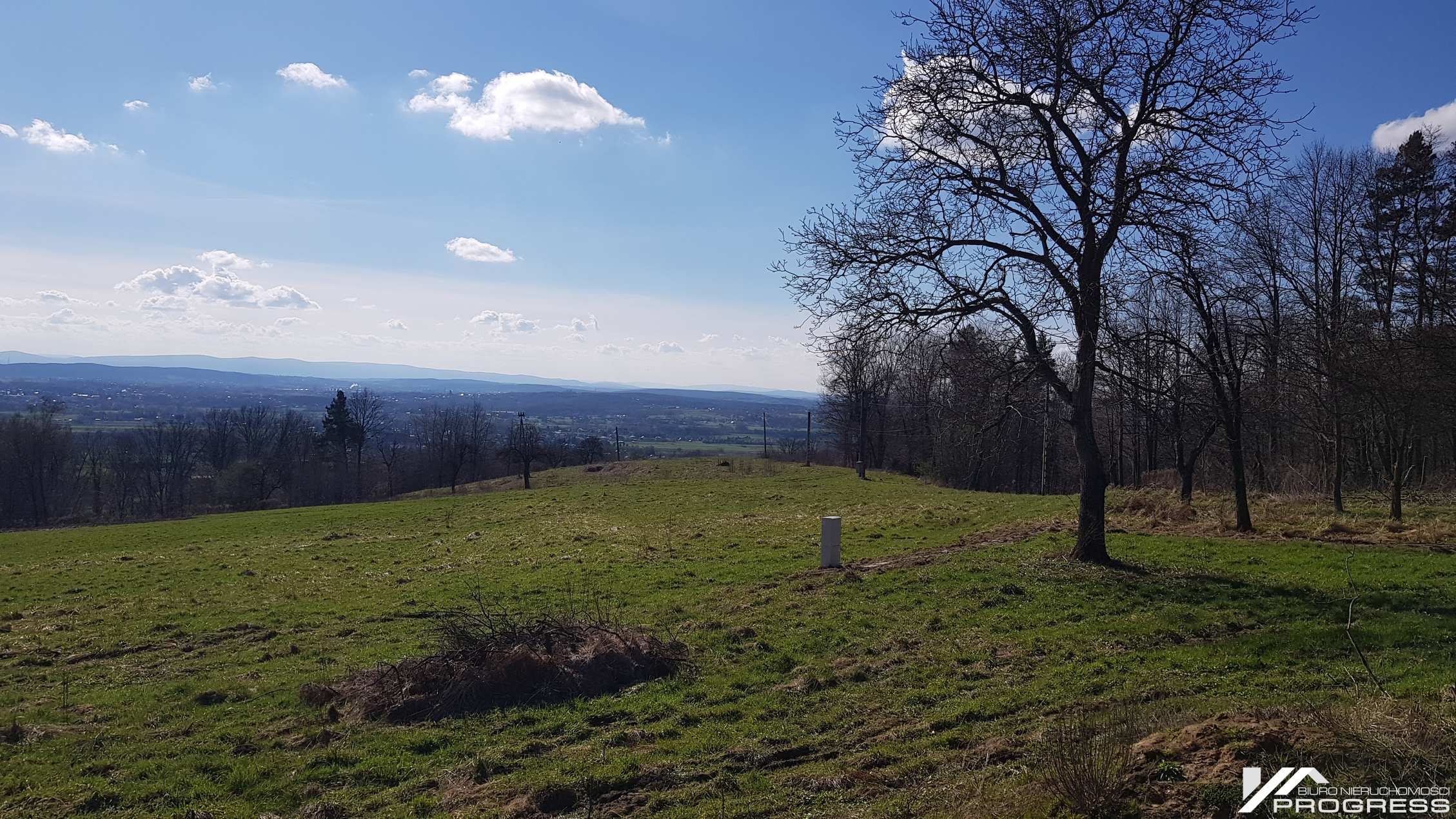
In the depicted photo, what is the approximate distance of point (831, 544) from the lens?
53.2 feet

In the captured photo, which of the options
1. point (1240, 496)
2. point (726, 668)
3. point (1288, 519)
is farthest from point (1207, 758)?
point (1288, 519)

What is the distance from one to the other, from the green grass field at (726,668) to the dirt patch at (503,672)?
402 millimetres

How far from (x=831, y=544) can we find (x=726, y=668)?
674cm

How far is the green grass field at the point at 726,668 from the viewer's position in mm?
6629

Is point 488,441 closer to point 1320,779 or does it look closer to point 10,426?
point 10,426

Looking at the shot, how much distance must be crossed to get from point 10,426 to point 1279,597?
87447 millimetres

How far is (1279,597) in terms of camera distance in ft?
35.9

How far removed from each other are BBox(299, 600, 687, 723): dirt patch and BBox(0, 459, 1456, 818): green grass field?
402 mm

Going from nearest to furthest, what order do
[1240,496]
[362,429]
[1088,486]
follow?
1. [1088,486]
2. [1240,496]
3. [362,429]

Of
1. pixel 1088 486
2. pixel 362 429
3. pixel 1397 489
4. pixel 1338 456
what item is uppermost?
pixel 1338 456

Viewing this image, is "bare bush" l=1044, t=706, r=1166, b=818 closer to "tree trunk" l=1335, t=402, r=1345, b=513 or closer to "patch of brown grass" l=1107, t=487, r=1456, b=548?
"patch of brown grass" l=1107, t=487, r=1456, b=548

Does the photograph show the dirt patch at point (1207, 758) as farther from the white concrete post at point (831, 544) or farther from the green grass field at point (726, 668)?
the white concrete post at point (831, 544)

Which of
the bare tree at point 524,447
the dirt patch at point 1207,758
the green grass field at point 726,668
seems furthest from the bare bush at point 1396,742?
the bare tree at point 524,447

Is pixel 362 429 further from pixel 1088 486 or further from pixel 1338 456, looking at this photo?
pixel 1338 456
